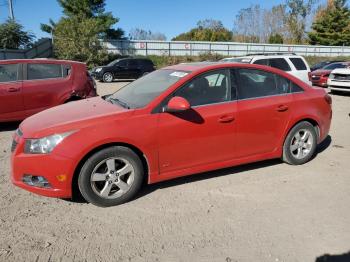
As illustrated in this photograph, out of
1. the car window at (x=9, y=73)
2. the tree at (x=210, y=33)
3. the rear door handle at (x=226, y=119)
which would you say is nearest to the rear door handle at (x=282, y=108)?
the rear door handle at (x=226, y=119)

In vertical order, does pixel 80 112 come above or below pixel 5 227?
above

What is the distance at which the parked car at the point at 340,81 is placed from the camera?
47.2ft

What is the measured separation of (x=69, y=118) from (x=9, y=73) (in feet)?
14.8

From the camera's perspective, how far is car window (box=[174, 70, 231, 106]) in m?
4.39

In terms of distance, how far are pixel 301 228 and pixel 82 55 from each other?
98.6ft

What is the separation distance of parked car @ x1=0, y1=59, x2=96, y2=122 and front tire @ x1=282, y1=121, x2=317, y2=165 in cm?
503

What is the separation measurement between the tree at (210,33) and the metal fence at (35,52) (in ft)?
94.2

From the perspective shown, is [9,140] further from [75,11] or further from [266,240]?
[75,11]

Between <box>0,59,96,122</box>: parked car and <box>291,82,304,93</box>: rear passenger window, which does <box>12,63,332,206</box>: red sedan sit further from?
<box>0,59,96,122</box>: parked car

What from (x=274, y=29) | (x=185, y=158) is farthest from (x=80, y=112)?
(x=274, y=29)

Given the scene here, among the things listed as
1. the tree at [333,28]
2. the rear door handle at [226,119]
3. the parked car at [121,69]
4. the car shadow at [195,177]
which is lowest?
the car shadow at [195,177]

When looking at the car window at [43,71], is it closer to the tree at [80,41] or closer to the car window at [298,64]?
Result: the car window at [298,64]

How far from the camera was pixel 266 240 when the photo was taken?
11.0 feet

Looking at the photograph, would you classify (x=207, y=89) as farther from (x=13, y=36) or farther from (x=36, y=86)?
(x=13, y=36)
